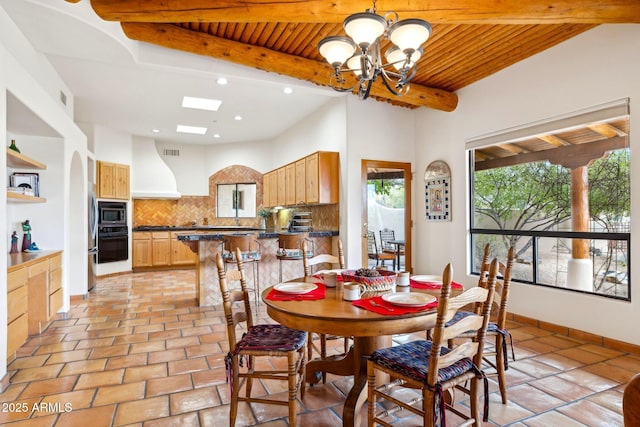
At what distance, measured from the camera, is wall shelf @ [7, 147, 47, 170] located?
3.13 meters

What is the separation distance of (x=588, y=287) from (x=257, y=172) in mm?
6839

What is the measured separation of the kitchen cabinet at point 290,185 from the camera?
6.10 m

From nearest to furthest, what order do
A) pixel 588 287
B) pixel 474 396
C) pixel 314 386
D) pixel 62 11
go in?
pixel 474 396, pixel 314 386, pixel 62 11, pixel 588 287

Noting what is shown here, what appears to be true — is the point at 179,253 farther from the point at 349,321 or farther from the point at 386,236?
the point at 349,321

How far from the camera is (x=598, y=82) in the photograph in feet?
10.8

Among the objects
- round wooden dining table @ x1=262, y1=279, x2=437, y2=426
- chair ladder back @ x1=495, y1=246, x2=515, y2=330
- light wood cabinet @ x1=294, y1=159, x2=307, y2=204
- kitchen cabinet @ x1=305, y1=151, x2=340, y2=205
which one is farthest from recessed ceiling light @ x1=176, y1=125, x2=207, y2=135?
chair ladder back @ x1=495, y1=246, x2=515, y2=330

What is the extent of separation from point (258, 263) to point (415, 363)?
3.33 meters

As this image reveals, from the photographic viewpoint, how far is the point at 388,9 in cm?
285

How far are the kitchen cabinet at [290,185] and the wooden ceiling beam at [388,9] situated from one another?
10.6 feet

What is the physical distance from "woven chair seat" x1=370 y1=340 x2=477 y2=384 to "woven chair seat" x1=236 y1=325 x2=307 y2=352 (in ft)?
1.52

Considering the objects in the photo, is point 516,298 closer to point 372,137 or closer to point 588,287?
point 588,287

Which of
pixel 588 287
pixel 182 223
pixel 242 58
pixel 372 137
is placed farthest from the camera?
pixel 182 223

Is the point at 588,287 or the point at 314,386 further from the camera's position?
the point at 588,287

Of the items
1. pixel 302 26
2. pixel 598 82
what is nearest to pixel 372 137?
pixel 302 26
